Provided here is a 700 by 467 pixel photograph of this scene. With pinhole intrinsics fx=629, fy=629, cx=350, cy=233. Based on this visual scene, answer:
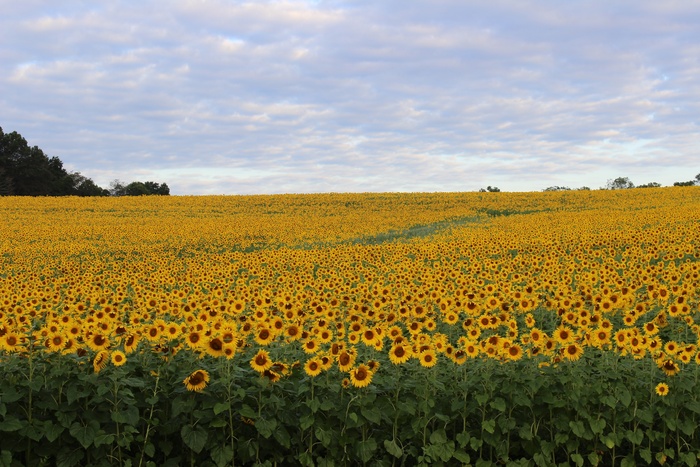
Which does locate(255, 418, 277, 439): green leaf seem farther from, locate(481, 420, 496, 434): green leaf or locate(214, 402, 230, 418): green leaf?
locate(481, 420, 496, 434): green leaf

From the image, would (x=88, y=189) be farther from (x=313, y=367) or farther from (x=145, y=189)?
(x=313, y=367)

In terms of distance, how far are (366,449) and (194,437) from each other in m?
1.63

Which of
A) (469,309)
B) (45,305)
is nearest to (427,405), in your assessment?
(469,309)

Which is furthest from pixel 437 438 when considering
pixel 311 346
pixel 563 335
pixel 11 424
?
A: pixel 11 424

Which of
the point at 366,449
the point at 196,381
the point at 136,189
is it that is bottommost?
the point at 366,449

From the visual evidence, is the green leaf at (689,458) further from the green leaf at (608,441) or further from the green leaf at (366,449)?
the green leaf at (366,449)

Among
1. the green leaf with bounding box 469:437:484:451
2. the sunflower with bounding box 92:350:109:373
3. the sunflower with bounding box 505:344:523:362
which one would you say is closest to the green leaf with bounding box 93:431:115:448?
the sunflower with bounding box 92:350:109:373

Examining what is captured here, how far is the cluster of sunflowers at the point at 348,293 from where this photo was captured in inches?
259

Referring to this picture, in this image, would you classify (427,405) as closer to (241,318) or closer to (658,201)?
(241,318)

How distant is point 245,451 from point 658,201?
4635 cm

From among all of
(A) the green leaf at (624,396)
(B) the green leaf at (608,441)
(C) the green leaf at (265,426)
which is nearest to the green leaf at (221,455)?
(C) the green leaf at (265,426)

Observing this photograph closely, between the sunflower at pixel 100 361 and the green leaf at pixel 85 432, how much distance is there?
0.50 metres

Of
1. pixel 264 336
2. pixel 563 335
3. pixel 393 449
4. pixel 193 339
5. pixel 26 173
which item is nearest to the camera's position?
pixel 393 449

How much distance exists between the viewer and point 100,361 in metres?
6.00
